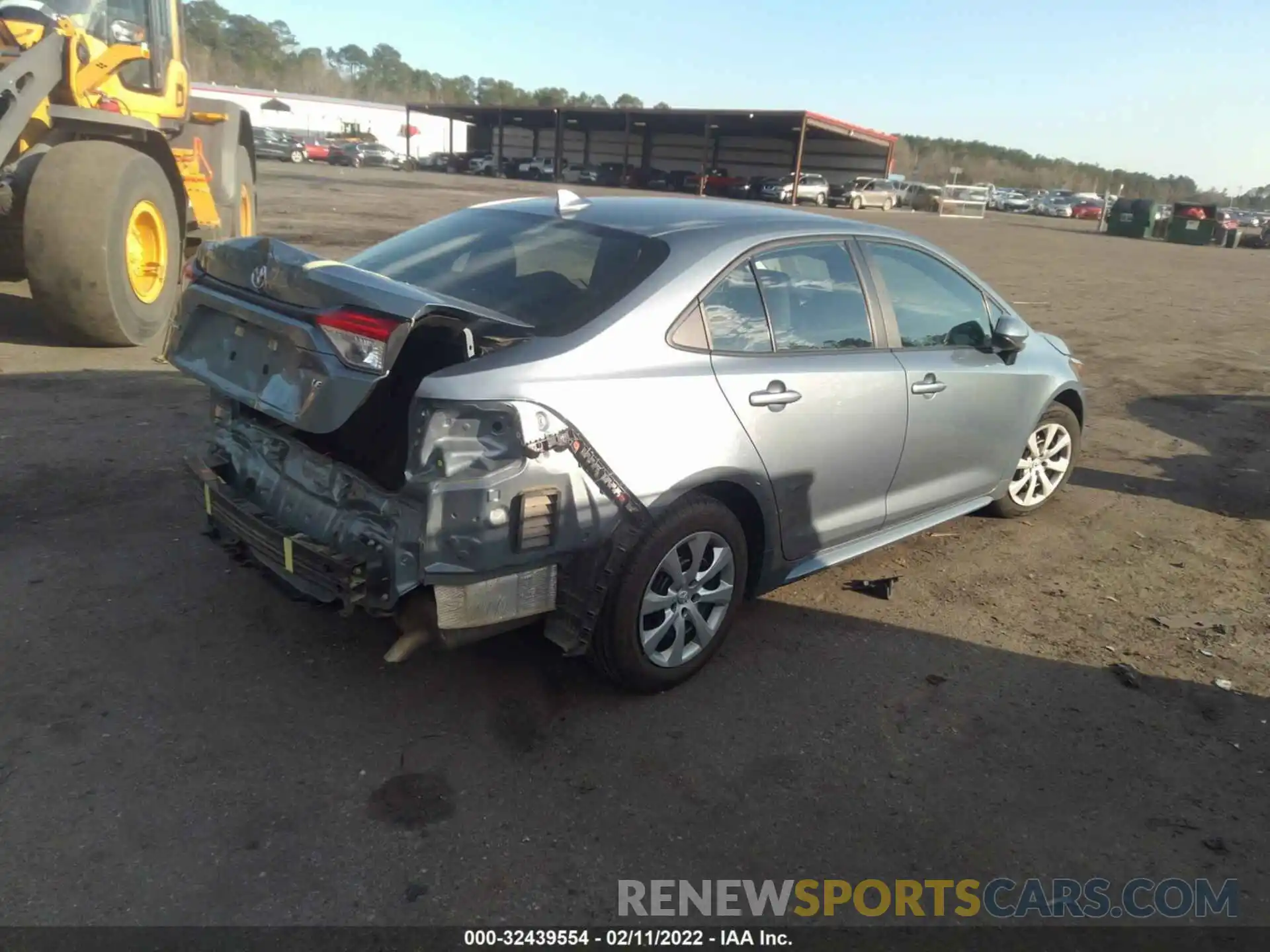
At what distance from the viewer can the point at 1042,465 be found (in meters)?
5.54

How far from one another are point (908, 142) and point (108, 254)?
148 metres

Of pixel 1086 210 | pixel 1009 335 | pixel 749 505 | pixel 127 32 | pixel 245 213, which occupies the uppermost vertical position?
pixel 127 32

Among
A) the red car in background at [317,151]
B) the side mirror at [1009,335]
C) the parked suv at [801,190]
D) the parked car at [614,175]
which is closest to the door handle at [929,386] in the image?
the side mirror at [1009,335]

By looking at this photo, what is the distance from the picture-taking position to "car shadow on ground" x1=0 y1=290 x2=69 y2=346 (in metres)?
7.83

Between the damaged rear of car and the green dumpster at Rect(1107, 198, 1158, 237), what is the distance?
47.5 metres

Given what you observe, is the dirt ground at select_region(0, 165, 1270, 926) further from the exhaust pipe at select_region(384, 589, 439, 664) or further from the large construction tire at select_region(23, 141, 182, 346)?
the large construction tire at select_region(23, 141, 182, 346)

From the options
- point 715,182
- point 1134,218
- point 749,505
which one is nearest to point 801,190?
point 715,182

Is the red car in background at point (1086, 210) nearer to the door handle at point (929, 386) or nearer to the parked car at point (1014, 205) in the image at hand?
the parked car at point (1014, 205)

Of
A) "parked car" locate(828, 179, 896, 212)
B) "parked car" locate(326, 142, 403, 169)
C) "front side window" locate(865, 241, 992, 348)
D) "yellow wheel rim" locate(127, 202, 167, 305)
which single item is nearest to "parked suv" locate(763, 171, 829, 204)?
"parked car" locate(828, 179, 896, 212)

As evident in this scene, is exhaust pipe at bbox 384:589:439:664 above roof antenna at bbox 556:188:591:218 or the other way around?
the other way around

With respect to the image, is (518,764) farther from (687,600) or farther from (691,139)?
(691,139)

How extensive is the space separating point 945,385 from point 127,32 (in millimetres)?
7686

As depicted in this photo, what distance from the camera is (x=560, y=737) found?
3270 millimetres

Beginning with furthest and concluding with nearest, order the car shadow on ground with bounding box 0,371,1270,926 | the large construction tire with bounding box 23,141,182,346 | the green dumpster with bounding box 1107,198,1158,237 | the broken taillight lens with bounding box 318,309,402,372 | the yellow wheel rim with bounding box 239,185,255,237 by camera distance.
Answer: the green dumpster with bounding box 1107,198,1158,237, the yellow wheel rim with bounding box 239,185,255,237, the large construction tire with bounding box 23,141,182,346, the broken taillight lens with bounding box 318,309,402,372, the car shadow on ground with bounding box 0,371,1270,926
